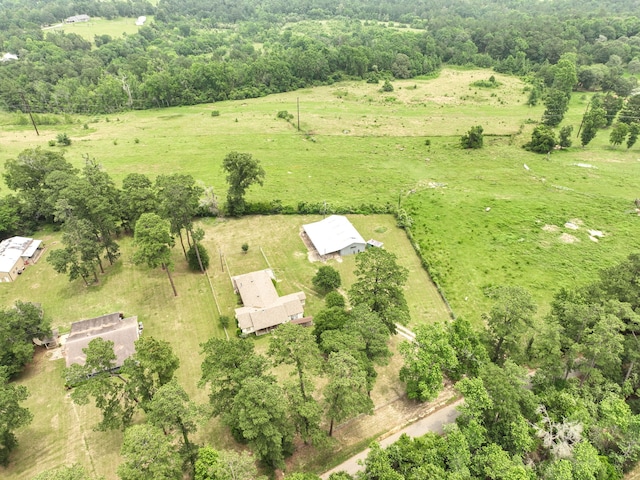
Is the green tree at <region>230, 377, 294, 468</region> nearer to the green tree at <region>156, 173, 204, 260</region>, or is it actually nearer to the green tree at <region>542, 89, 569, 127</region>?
the green tree at <region>156, 173, 204, 260</region>

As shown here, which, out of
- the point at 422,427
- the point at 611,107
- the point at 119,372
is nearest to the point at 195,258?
the point at 119,372

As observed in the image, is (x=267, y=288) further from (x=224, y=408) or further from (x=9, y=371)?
(x=9, y=371)

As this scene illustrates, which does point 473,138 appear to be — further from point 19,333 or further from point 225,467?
point 19,333

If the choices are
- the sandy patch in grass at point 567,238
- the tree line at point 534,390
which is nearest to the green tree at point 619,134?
the sandy patch in grass at point 567,238

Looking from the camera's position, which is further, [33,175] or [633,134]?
[633,134]

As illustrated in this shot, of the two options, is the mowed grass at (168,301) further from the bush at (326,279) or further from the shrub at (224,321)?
the bush at (326,279)
